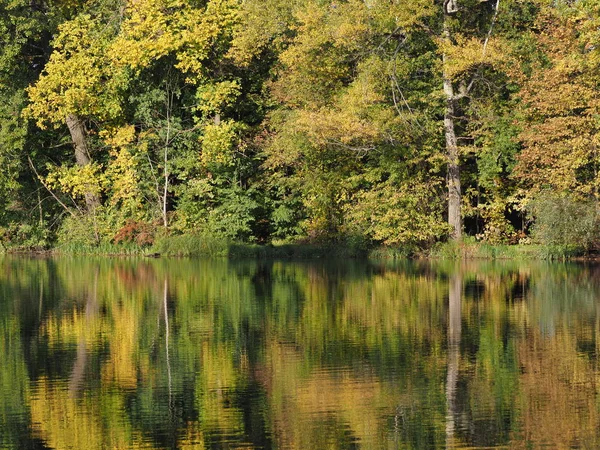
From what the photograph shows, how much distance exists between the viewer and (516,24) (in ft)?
128

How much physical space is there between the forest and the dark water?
355 inches

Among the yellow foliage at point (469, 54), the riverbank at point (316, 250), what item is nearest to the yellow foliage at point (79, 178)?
the riverbank at point (316, 250)

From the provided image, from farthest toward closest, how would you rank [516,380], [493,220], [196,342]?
[493,220]
[196,342]
[516,380]

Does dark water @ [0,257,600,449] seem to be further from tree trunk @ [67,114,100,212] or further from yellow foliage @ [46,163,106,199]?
tree trunk @ [67,114,100,212]

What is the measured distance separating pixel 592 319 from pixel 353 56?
20.5 metres

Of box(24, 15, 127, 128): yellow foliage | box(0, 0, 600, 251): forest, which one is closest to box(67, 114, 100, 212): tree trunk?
box(0, 0, 600, 251): forest

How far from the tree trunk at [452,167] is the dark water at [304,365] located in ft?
31.3

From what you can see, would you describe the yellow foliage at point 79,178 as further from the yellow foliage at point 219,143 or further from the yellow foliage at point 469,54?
the yellow foliage at point 469,54

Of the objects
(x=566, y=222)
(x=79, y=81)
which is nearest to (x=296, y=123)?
(x=79, y=81)

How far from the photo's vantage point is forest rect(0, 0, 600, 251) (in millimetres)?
36812

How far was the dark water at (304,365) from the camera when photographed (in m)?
12.3

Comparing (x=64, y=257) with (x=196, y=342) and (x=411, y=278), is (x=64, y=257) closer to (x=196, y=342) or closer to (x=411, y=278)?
(x=411, y=278)

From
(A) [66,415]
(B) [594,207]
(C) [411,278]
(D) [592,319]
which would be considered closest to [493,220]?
(B) [594,207]

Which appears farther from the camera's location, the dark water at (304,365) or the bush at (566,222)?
the bush at (566,222)
